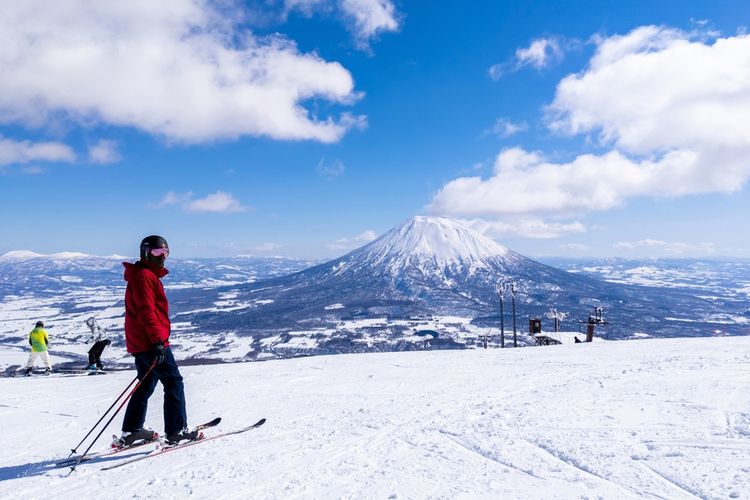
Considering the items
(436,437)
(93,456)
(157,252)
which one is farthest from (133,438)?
(436,437)

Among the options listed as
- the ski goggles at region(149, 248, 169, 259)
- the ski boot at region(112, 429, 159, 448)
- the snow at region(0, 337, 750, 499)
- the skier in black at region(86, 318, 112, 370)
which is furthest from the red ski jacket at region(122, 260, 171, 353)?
the skier in black at region(86, 318, 112, 370)

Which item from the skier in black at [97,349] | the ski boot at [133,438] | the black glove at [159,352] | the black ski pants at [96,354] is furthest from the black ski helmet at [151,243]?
the black ski pants at [96,354]

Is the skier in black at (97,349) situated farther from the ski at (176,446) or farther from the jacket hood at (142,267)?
the jacket hood at (142,267)

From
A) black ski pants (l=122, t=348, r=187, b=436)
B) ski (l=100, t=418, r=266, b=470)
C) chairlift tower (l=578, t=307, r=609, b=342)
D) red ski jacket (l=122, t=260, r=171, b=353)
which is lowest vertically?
chairlift tower (l=578, t=307, r=609, b=342)

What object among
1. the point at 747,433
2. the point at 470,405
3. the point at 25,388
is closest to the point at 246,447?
the point at 470,405

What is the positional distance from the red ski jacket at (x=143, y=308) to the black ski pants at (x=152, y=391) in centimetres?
19

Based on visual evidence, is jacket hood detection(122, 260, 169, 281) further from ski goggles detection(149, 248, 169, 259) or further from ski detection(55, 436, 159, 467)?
ski detection(55, 436, 159, 467)

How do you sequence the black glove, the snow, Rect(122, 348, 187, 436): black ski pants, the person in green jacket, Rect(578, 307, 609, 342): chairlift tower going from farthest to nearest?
Rect(578, 307, 609, 342): chairlift tower → the person in green jacket → Rect(122, 348, 187, 436): black ski pants → the black glove → the snow

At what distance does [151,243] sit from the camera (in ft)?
16.8

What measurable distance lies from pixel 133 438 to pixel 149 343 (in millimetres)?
1206

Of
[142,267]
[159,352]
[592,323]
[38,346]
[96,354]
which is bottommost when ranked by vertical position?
[592,323]

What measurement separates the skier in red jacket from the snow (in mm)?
511

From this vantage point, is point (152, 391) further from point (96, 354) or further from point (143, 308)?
point (96, 354)

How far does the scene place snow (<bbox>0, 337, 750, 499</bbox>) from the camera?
12.1 ft
